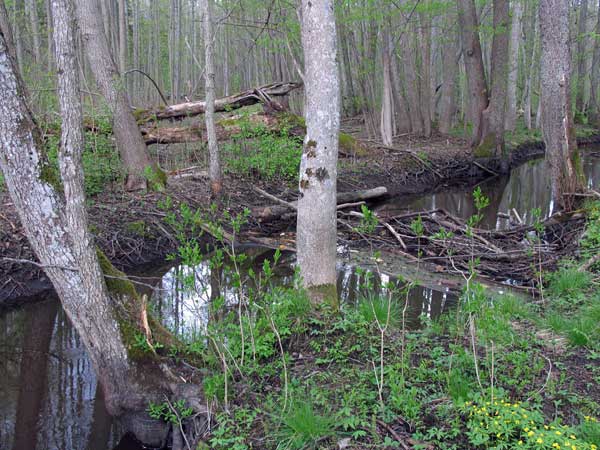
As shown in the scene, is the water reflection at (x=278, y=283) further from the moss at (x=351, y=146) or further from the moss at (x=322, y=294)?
the moss at (x=351, y=146)

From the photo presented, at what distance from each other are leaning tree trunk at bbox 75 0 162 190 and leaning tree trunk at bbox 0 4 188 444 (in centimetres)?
553

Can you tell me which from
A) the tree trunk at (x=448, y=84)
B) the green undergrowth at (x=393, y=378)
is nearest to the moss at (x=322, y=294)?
the green undergrowth at (x=393, y=378)

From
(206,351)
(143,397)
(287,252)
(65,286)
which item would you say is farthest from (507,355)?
(287,252)

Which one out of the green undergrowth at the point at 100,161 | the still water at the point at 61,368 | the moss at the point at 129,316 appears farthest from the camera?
the green undergrowth at the point at 100,161

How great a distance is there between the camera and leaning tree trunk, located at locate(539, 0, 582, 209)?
8.66 m

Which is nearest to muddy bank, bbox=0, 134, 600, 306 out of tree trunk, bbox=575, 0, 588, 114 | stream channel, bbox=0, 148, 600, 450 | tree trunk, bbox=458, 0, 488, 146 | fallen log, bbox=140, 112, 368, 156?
stream channel, bbox=0, 148, 600, 450

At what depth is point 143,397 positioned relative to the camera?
423 centimetres

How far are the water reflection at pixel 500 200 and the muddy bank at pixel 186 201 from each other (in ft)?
1.94

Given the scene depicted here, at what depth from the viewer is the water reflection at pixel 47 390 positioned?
458 centimetres

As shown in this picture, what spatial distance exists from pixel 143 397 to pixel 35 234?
1504mm

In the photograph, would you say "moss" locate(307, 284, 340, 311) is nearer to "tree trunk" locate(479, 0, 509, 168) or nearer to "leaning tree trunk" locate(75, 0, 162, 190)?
"leaning tree trunk" locate(75, 0, 162, 190)

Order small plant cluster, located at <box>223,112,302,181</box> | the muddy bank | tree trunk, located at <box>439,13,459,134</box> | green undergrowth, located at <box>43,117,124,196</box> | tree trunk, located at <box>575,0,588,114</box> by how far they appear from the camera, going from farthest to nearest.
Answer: tree trunk, located at <box>575,0,588,114</box>
tree trunk, located at <box>439,13,459,134</box>
small plant cluster, located at <box>223,112,302,181</box>
green undergrowth, located at <box>43,117,124,196</box>
the muddy bank

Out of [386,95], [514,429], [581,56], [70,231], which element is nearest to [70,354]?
[70,231]

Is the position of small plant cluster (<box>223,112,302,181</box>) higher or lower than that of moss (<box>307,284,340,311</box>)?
higher
